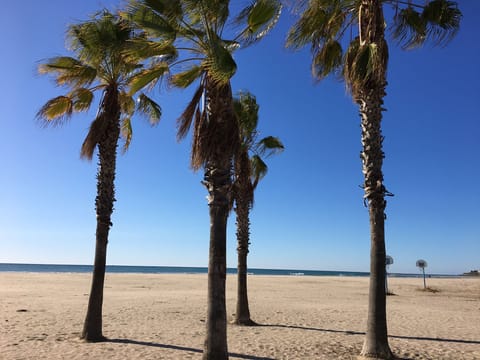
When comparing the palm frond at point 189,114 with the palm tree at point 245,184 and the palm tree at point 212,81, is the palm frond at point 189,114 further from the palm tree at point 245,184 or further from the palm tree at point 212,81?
the palm tree at point 245,184

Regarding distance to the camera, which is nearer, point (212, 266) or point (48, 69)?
point (212, 266)

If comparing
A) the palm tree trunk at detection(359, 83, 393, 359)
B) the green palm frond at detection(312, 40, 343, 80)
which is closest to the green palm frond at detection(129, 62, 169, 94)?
the green palm frond at detection(312, 40, 343, 80)

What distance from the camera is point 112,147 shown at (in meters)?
11.0

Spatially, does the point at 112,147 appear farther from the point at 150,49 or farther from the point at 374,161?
the point at 374,161

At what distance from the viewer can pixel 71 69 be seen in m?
10.7

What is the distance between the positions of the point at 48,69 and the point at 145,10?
14.0 feet

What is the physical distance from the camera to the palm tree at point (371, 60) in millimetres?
8727

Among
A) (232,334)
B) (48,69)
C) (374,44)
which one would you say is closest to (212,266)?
(232,334)

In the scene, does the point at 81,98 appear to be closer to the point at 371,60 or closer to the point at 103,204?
the point at 103,204

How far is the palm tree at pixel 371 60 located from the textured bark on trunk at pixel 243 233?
421 centimetres

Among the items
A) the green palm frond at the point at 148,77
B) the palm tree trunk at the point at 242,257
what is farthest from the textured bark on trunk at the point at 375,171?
the palm tree trunk at the point at 242,257

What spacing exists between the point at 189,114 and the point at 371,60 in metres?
4.04

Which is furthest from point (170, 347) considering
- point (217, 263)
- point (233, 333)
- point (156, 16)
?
point (156, 16)

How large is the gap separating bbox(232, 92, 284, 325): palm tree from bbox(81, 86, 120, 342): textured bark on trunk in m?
3.96
